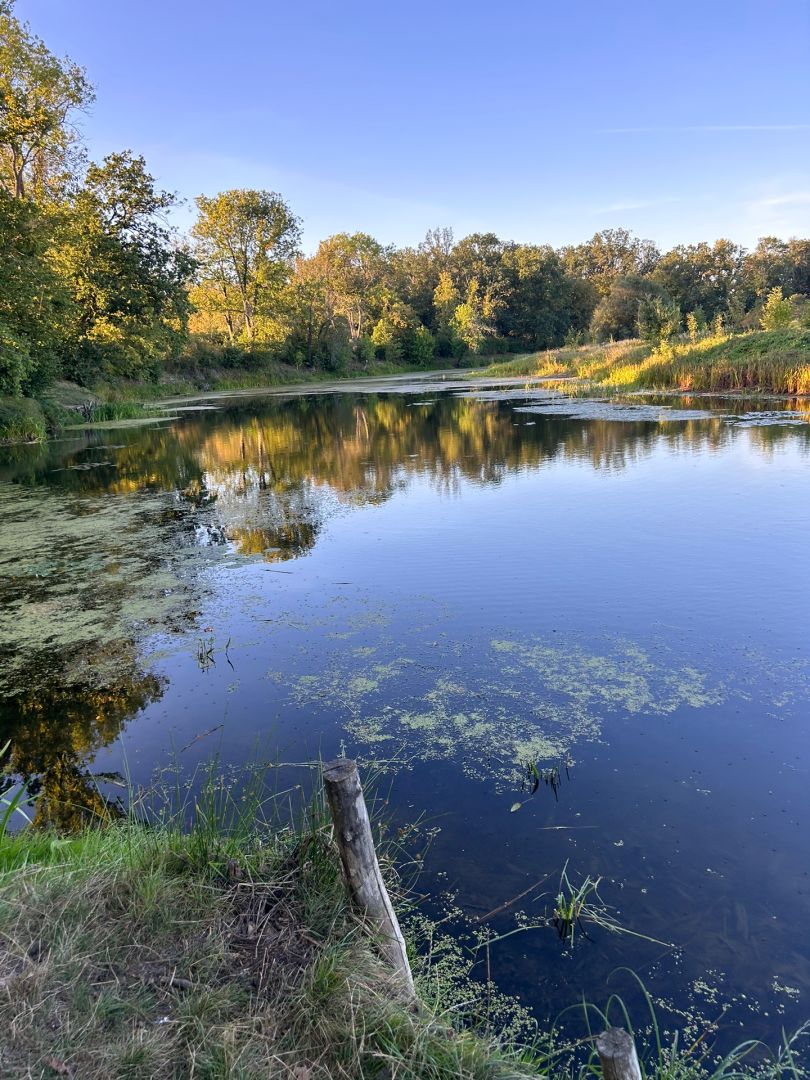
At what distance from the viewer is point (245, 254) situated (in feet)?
133

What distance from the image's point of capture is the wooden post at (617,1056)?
50.6 inches

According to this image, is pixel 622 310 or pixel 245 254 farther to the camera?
pixel 622 310

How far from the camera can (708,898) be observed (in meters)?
2.29

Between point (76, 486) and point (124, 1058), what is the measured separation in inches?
409

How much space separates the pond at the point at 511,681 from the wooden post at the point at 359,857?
1.37 feet

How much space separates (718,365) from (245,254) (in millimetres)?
30722

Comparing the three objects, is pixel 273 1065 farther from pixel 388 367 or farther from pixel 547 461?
pixel 388 367

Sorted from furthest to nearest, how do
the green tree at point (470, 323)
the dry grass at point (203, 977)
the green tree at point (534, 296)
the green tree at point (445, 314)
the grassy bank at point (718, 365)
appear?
the green tree at point (534, 296) → the green tree at point (445, 314) → the green tree at point (470, 323) → the grassy bank at point (718, 365) → the dry grass at point (203, 977)

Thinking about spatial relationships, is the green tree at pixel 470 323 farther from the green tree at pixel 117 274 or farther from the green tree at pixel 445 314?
the green tree at pixel 117 274

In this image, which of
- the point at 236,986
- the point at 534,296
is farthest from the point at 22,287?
the point at 534,296

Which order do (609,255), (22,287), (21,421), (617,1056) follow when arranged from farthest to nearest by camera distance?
(609,255) → (21,421) → (22,287) → (617,1056)

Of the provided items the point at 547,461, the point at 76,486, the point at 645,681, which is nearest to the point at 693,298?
the point at 547,461

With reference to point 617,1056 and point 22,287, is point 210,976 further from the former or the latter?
point 22,287

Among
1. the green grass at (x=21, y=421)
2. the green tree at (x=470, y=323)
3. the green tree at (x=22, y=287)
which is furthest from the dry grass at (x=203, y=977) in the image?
the green tree at (x=470, y=323)
